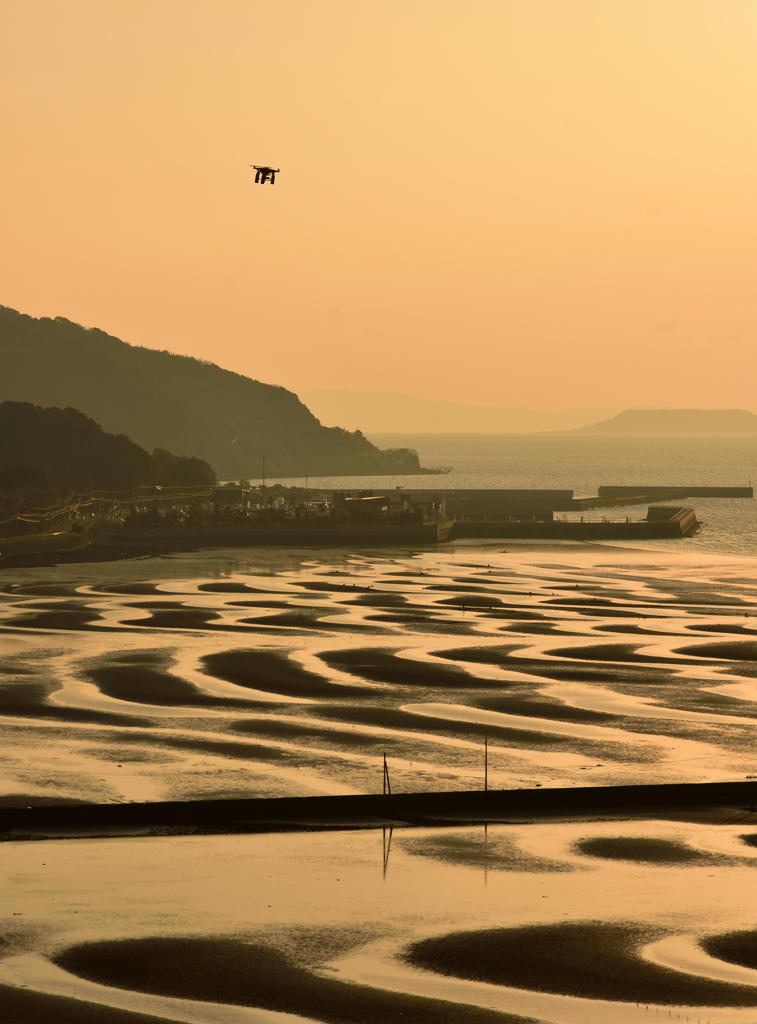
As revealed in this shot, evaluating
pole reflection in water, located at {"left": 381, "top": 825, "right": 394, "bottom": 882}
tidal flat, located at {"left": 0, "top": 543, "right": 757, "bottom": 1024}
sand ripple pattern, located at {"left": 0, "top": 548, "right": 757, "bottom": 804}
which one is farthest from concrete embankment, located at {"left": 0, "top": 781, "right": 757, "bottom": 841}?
sand ripple pattern, located at {"left": 0, "top": 548, "right": 757, "bottom": 804}

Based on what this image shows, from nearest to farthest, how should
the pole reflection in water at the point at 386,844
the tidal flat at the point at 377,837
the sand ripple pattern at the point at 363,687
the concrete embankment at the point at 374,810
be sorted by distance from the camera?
the tidal flat at the point at 377,837, the pole reflection in water at the point at 386,844, the concrete embankment at the point at 374,810, the sand ripple pattern at the point at 363,687

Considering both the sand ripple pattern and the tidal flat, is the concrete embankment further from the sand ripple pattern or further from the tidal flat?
the sand ripple pattern

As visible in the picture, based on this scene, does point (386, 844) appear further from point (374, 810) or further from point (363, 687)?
point (363, 687)

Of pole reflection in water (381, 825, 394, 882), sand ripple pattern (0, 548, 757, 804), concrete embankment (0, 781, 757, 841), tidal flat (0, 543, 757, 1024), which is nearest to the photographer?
tidal flat (0, 543, 757, 1024)

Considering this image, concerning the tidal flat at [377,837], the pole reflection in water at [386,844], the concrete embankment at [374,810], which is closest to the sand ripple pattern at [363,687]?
the tidal flat at [377,837]

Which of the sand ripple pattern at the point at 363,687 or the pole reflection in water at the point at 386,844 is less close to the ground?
the pole reflection in water at the point at 386,844

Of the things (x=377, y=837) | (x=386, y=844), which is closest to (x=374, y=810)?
(x=377, y=837)

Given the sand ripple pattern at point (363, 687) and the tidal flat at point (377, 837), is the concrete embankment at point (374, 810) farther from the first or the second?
the sand ripple pattern at point (363, 687)
